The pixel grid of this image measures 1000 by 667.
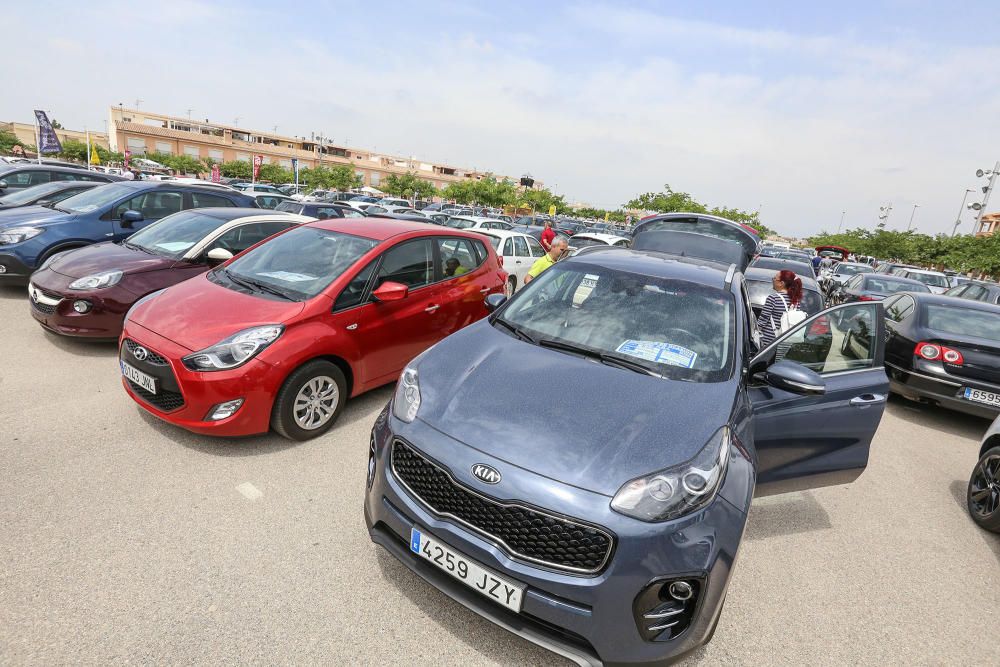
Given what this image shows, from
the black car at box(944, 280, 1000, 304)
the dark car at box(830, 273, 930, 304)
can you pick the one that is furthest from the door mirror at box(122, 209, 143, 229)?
the black car at box(944, 280, 1000, 304)

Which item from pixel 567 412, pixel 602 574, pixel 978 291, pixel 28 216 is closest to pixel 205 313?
pixel 567 412

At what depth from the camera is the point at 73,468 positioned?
3172 mm

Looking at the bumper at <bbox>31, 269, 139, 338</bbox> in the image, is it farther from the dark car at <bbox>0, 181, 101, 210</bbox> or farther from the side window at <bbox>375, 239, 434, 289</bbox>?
the dark car at <bbox>0, 181, 101, 210</bbox>

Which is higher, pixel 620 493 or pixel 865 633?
pixel 620 493

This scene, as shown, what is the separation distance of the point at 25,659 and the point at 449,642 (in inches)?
66.0

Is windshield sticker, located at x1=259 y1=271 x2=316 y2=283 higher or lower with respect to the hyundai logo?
higher

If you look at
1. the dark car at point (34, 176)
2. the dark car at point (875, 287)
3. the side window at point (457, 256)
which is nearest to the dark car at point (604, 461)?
the side window at point (457, 256)

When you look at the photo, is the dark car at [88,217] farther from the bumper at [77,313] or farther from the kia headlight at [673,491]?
the kia headlight at [673,491]

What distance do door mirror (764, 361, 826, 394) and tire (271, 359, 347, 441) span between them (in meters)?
2.99

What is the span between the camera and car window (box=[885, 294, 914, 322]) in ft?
20.4

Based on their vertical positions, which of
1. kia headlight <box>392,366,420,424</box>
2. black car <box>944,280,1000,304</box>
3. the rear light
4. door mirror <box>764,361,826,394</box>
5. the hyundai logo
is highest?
black car <box>944,280,1000,304</box>

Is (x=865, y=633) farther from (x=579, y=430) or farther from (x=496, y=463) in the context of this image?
(x=496, y=463)

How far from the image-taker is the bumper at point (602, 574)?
1.82 meters

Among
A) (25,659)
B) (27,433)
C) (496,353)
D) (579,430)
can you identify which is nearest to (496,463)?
(579,430)
